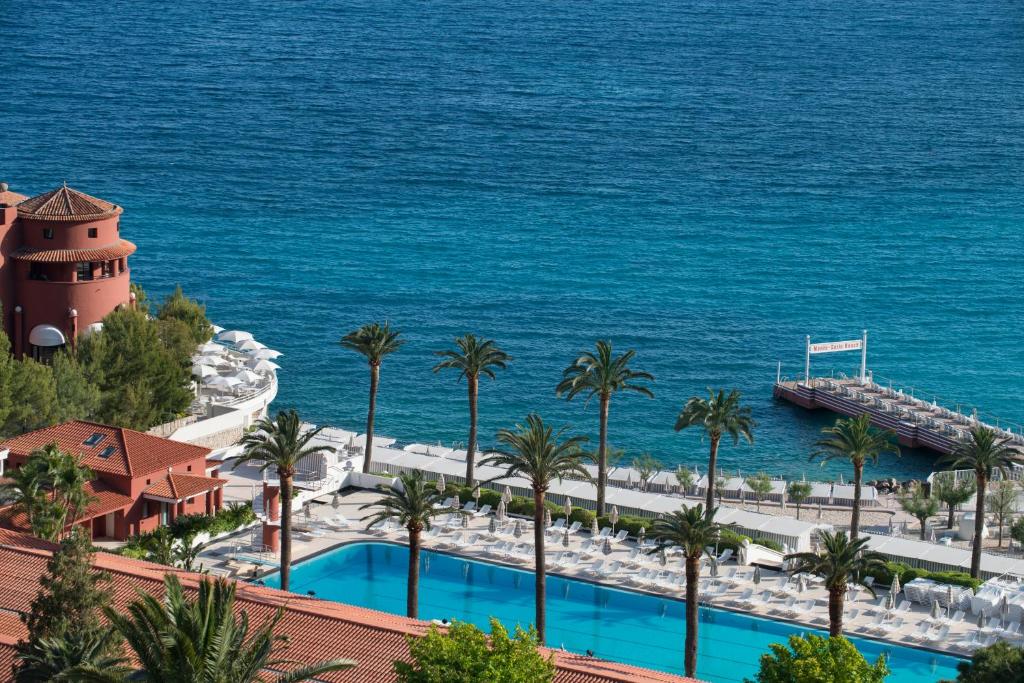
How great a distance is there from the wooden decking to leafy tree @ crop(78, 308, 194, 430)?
1282 inches

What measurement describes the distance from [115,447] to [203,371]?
15410 mm

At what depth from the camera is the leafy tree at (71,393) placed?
6544 cm

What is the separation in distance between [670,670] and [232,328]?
5673 cm

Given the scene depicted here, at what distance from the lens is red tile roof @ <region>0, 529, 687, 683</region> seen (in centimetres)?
4225

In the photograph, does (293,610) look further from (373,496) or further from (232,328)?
(232,328)

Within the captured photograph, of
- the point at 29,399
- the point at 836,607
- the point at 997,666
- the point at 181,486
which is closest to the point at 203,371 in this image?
the point at 29,399

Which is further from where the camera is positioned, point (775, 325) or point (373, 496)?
point (775, 325)

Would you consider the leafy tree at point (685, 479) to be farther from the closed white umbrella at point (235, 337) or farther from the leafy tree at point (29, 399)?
the leafy tree at point (29, 399)

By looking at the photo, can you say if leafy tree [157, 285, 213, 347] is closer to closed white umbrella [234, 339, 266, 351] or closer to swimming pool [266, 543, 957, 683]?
closed white umbrella [234, 339, 266, 351]

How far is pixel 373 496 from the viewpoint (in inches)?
2596

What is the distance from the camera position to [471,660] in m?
36.8

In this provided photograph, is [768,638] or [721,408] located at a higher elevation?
[721,408]

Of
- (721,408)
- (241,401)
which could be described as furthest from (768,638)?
(241,401)

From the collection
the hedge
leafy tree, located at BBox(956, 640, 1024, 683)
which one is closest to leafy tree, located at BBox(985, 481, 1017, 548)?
the hedge
